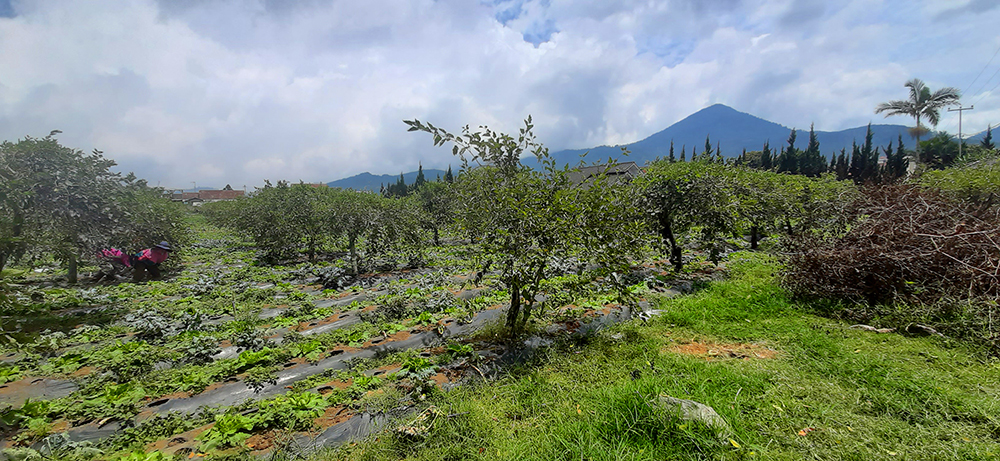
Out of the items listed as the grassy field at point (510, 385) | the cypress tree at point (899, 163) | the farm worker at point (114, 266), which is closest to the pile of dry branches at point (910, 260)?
the grassy field at point (510, 385)

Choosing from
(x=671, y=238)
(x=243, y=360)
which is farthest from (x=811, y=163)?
(x=243, y=360)

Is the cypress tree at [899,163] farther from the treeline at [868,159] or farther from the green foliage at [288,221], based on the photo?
Answer: the green foliage at [288,221]

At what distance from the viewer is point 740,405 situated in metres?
3.21

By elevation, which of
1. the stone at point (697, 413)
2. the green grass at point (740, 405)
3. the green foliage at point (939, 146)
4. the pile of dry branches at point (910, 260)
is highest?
the green foliage at point (939, 146)

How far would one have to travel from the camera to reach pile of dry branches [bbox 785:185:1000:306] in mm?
5156

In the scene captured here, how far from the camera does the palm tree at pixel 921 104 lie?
3797cm

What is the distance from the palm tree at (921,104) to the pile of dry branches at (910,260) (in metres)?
47.5

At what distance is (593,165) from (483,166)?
1597 mm

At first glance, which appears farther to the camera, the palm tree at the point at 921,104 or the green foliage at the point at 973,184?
the palm tree at the point at 921,104

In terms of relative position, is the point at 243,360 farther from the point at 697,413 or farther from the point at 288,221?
the point at 288,221

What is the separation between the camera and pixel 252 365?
15.2ft

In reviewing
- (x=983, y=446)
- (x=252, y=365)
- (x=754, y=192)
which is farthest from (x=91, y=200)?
(x=754, y=192)

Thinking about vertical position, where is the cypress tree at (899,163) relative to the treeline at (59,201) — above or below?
above

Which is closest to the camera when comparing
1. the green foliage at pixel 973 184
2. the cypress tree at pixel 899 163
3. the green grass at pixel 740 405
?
the green grass at pixel 740 405
